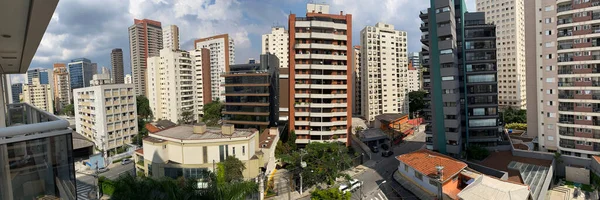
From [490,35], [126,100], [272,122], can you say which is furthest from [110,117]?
[490,35]

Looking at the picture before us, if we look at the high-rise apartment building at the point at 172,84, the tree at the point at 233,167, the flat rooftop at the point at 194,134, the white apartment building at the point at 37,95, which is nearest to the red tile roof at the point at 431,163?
the tree at the point at 233,167

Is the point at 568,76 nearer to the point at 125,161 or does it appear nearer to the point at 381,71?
the point at 381,71

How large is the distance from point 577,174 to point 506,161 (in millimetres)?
5197

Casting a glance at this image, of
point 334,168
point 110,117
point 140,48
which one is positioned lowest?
point 334,168

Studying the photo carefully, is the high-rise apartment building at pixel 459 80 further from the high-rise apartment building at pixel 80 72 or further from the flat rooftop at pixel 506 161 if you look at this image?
the high-rise apartment building at pixel 80 72

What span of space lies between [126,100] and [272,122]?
20.9m

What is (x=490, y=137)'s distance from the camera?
3195 centimetres

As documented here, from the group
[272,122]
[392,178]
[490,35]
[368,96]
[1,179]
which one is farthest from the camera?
[368,96]

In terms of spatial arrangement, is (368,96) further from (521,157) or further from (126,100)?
(126,100)

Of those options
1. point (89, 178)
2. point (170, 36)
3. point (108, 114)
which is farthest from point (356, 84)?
point (170, 36)

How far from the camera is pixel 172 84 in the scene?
179 ft

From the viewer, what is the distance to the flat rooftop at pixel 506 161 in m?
25.0

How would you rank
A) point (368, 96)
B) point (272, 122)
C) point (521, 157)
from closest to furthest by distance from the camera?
point (521, 157) → point (272, 122) → point (368, 96)

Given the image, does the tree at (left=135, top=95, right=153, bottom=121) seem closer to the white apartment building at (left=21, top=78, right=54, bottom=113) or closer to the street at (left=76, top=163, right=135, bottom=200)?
the street at (left=76, top=163, right=135, bottom=200)
